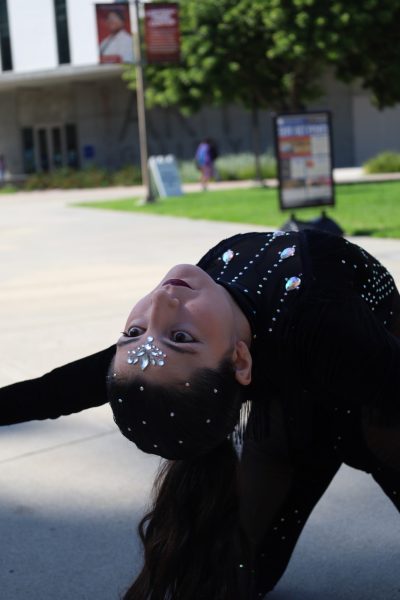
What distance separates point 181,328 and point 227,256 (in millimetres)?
509

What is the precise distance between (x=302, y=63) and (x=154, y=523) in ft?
82.7

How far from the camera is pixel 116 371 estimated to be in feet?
6.57

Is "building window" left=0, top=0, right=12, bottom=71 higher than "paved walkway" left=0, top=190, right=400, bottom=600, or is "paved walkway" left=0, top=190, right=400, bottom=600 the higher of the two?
"building window" left=0, top=0, right=12, bottom=71

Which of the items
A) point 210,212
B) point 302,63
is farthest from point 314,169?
point 302,63

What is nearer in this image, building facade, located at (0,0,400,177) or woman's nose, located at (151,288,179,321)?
woman's nose, located at (151,288,179,321)

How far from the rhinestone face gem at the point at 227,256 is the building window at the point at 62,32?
129 ft

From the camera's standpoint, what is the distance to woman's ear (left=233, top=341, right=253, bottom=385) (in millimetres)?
2041

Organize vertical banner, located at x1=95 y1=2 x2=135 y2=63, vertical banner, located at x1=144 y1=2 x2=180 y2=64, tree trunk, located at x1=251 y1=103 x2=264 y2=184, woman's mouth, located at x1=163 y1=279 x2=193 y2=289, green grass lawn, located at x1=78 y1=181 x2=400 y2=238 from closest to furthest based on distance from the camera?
1. woman's mouth, located at x1=163 y1=279 x2=193 y2=289
2. green grass lawn, located at x1=78 y1=181 x2=400 y2=238
3. vertical banner, located at x1=95 y1=2 x2=135 y2=63
4. vertical banner, located at x1=144 y1=2 x2=180 y2=64
5. tree trunk, located at x1=251 y1=103 x2=264 y2=184

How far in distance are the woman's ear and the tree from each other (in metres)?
23.8

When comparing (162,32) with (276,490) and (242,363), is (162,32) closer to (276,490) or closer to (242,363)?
(276,490)

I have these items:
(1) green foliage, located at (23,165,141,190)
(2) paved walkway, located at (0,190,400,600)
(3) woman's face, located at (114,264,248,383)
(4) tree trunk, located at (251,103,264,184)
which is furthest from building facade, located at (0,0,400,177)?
(3) woman's face, located at (114,264,248,383)

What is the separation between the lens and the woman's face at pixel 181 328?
1.94 m

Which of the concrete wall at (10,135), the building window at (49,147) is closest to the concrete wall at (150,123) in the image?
the concrete wall at (10,135)

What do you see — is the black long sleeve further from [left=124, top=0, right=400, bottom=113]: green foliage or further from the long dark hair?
[left=124, top=0, right=400, bottom=113]: green foliage
